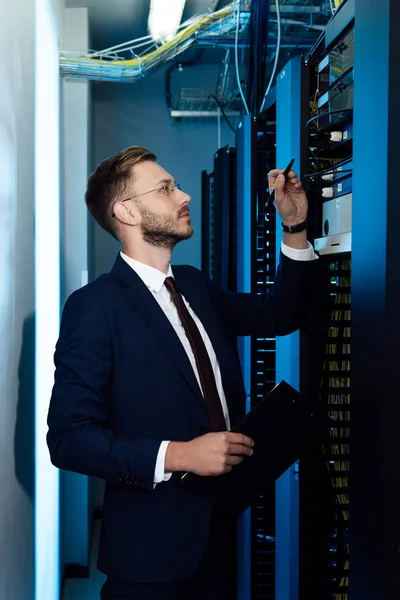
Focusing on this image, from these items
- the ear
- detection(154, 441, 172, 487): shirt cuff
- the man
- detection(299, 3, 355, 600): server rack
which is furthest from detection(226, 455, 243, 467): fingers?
the ear

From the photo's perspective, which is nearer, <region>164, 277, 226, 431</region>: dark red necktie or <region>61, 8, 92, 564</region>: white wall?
<region>164, 277, 226, 431</region>: dark red necktie

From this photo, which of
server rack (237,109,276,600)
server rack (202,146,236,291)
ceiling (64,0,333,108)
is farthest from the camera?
ceiling (64,0,333,108)

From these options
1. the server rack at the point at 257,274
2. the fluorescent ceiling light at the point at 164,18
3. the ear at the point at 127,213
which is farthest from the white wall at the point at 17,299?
the fluorescent ceiling light at the point at 164,18

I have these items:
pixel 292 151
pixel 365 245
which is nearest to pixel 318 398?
pixel 292 151

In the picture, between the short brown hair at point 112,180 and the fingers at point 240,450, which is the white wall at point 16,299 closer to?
the short brown hair at point 112,180

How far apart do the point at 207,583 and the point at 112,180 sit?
1.01 meters

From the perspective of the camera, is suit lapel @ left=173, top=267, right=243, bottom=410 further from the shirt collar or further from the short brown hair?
the short brown hair

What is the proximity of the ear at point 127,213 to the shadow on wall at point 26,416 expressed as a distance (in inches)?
15.4

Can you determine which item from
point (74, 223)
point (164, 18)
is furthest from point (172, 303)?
point (164, 18)

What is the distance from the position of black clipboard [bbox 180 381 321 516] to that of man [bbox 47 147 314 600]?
4 cm

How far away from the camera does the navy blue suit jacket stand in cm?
129

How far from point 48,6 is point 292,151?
138 centimetres

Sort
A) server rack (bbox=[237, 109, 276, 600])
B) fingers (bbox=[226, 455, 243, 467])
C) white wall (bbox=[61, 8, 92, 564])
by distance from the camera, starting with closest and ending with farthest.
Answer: fingers (bbox=[226, 455, 243, 467]) < server rack (bbox=[237, 109, 276, 600]) < white wall (bbox=[61, 8, 92, 564])

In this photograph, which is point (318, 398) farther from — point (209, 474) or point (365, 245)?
point (365, 245)
